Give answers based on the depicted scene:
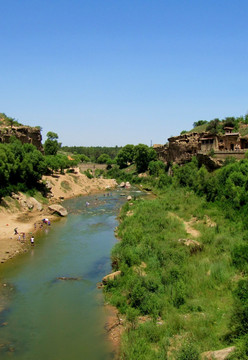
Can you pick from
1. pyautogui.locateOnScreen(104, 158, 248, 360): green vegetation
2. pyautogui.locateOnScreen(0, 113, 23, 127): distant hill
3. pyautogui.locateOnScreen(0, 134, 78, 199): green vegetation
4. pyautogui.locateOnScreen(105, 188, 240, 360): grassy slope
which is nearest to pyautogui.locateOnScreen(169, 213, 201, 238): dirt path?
pyautogui.locateOnScreen(104, 158, 248, 360): green vegetation

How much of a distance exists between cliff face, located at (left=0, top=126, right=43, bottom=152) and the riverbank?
9285 mm

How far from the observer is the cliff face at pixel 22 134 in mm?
52938

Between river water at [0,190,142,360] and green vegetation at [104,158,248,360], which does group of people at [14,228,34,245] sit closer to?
river water at [0,190,142,360]

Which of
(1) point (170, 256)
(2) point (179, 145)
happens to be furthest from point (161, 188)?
(1) point (170, 256)

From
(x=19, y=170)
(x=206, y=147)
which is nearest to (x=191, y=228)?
(x=19, y=170)

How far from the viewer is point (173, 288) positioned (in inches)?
629

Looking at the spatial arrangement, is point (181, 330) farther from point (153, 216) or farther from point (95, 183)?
point (95, 183)

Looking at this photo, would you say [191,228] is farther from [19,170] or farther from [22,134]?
[22,134]

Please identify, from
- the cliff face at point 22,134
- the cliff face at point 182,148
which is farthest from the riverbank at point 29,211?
the cliff face at point 182,148

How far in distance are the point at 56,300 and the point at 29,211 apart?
22.2m

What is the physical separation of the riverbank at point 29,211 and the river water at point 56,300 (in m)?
1.40

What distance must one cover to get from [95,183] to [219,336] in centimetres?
5517

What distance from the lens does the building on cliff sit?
143ft

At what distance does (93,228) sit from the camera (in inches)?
1298
